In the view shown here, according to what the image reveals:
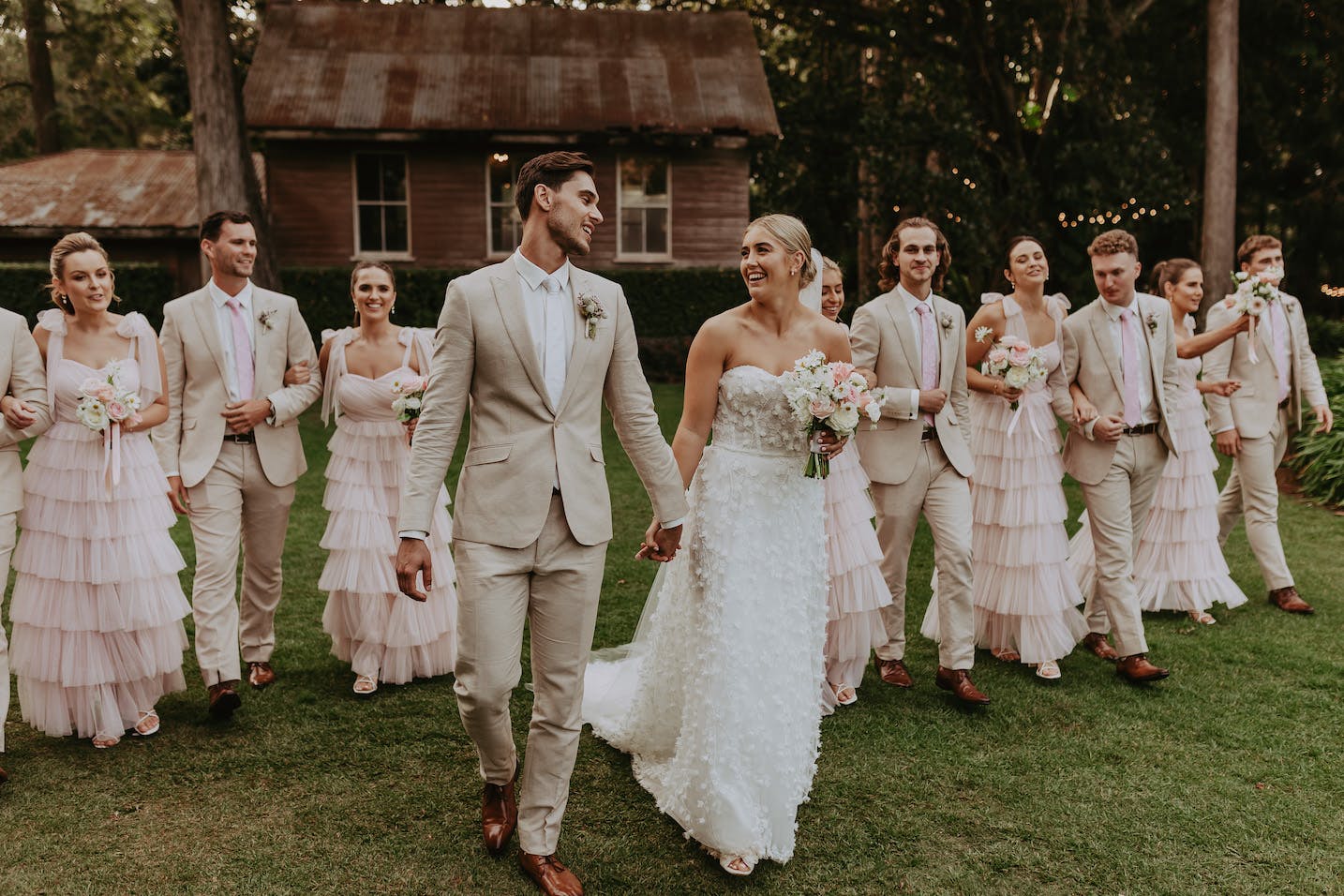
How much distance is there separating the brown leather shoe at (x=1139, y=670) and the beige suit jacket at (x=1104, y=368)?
38.9 inches

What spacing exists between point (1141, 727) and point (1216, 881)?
→ 1.45 metres

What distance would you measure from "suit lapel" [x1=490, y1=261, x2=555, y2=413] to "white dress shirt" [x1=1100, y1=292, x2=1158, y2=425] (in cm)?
371

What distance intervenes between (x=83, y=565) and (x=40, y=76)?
28.3m

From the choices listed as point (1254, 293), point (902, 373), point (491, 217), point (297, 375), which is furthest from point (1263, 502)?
point (491, 217)

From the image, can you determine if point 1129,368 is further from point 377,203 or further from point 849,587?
point 377,203

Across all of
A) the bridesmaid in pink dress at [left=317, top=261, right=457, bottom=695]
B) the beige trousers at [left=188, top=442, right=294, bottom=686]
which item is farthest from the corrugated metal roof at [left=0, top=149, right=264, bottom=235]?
the beige trousers at [left=188, top=442, right=294, bottom=686]

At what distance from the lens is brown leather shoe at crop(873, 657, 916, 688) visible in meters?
5.78

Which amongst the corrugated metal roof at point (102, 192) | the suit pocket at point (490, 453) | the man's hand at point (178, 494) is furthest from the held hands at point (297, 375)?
the corrugated metal roof at point (102, 192)

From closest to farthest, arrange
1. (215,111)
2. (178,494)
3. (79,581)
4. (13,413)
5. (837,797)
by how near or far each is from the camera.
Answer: (837,797), (13,413), (79,581), (178,494), (215,111)

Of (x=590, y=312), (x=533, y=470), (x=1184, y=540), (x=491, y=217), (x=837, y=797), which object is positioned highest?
(x=491, y=217)

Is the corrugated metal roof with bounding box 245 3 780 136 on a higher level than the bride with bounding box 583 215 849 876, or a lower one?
higher

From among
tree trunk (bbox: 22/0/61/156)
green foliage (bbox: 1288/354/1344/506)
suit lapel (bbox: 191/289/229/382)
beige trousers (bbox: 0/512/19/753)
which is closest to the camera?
beige trousers (bbox: 0/512/19/753)

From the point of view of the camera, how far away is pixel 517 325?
359cm

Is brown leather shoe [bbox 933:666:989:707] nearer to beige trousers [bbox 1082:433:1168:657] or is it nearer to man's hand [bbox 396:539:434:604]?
beige trousers [bbox 1082:433:1168:657]
